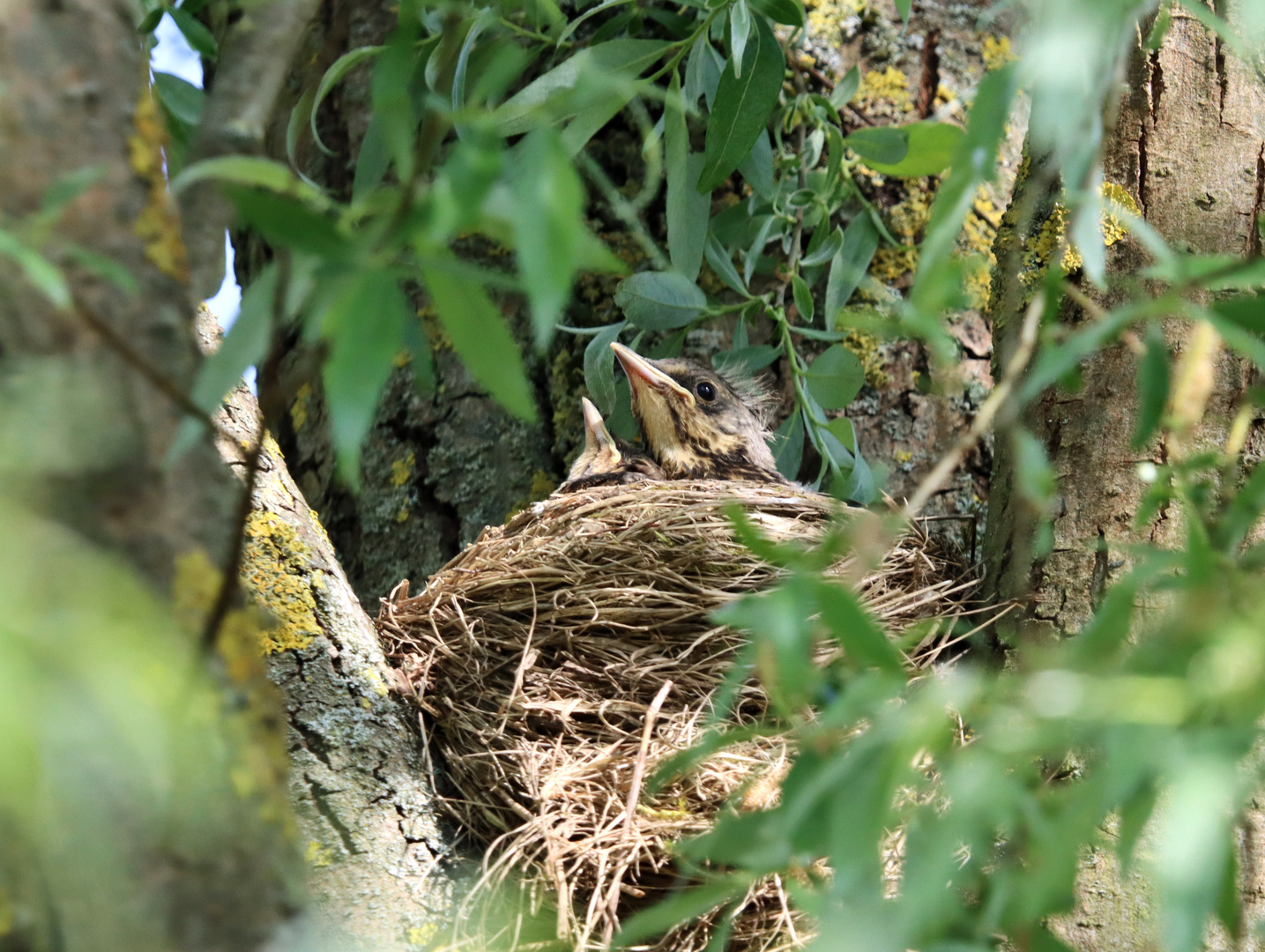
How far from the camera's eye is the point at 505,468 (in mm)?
3102

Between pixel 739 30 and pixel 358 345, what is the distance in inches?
55.2

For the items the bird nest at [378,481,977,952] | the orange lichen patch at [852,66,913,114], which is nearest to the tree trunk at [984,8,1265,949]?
the bird nest at [378,481,977,952]

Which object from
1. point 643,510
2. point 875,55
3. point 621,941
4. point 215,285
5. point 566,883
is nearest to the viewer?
point 621,941

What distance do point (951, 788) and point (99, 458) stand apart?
0.65m

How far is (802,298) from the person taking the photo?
2742 mm

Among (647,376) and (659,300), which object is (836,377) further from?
(647,376)

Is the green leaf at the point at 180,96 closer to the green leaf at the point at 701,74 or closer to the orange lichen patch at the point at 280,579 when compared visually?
the orange lichen patch at the point at 280,579

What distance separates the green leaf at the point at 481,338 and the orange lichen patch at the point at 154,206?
27cm

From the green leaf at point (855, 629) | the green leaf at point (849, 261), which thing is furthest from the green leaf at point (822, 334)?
the green leaf at point (855, 629)

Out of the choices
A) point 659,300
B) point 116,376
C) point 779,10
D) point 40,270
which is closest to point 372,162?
point 779,10

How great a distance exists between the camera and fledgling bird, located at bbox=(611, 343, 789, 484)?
3381 mm

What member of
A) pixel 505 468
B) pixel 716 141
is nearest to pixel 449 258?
pixel 716 141

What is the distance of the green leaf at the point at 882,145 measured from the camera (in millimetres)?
1678

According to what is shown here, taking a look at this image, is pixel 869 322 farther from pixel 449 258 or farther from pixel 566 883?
pixel 566 883
